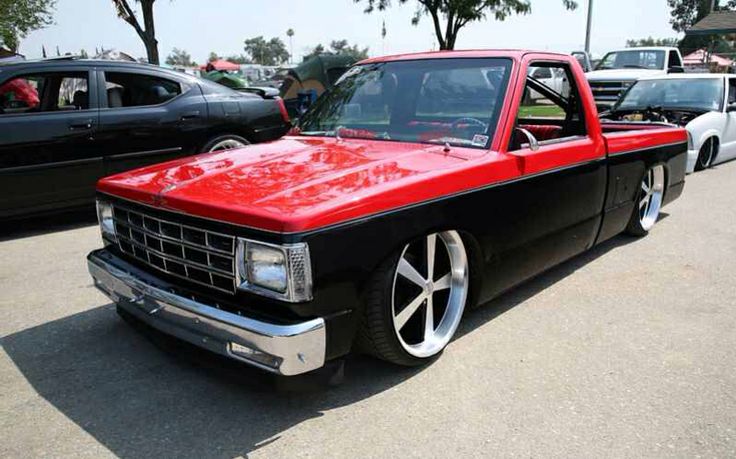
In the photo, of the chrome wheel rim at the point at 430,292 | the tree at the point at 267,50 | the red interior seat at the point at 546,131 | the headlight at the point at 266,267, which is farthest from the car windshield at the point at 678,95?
the tree at the point at 267,50

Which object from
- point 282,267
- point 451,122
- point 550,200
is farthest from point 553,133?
point 282,267

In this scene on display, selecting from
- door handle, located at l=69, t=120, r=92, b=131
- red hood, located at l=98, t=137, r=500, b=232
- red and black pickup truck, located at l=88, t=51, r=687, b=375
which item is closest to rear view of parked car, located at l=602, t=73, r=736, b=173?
red and black pickup truck, located at l=88, t=51, r=687, b=375

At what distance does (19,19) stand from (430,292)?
27.6 metres

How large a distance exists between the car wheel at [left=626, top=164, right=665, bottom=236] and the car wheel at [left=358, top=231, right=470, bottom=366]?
2.74 m

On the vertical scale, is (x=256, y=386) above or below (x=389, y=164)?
below

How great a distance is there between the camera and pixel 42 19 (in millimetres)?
25578

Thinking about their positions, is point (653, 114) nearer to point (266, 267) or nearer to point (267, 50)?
point (266, 267)

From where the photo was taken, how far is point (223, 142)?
659 cm

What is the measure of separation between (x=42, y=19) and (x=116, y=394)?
28190 mm

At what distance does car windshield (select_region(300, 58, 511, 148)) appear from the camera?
3.32m

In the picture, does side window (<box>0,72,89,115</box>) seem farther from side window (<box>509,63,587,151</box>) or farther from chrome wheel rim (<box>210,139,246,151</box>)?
side window (<box>509,63,587,151</box>)

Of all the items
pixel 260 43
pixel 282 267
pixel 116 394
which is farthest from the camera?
pixel 260 43

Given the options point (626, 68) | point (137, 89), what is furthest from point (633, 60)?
point (137, 89)

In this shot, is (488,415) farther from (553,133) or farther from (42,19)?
(42,19)
